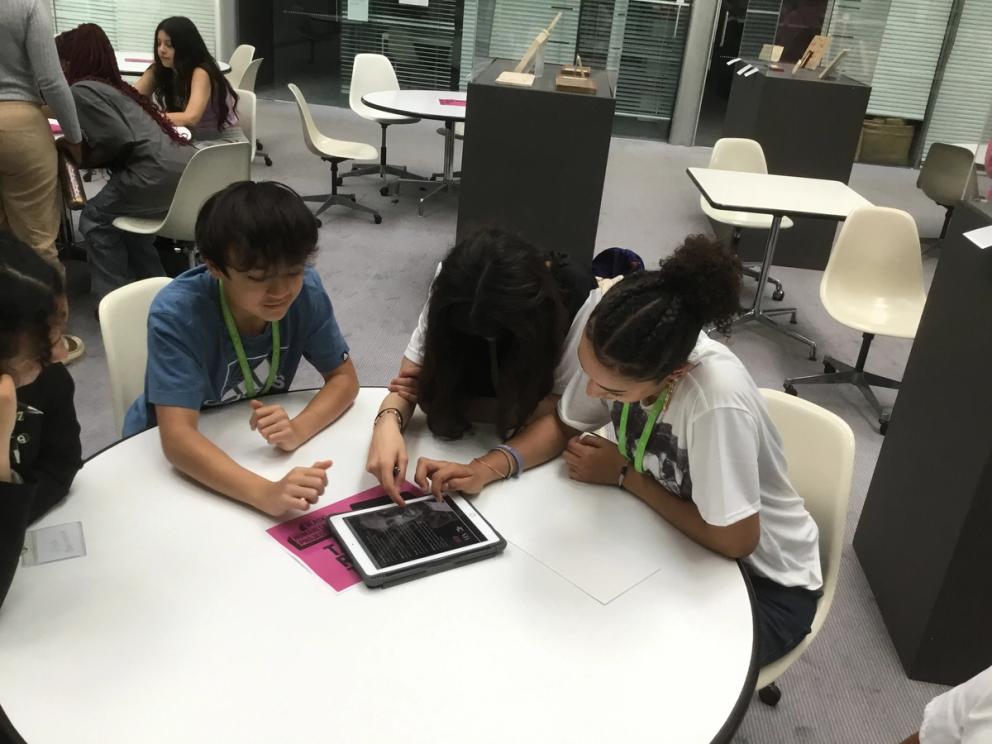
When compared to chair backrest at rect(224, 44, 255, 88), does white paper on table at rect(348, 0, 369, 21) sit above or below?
above

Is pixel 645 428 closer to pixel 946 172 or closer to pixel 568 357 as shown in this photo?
pixel 568 357

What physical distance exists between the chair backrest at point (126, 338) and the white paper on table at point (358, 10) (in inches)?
274

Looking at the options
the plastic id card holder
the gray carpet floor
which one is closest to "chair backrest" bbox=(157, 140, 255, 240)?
the gray carpet floor

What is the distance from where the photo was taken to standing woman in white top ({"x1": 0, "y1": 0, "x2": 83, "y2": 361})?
295 centimetres

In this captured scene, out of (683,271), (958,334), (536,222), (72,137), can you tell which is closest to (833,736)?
(958,334)

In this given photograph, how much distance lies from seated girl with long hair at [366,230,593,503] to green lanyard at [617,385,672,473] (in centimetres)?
19

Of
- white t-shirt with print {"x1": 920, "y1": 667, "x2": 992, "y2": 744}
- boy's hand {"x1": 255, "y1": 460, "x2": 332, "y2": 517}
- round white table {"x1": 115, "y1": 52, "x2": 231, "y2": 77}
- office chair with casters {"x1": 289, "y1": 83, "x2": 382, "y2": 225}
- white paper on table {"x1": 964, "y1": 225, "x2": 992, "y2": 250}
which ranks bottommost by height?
office chair with casters {"x1": 289, "y1": 83, "x2": 382, "y2": 225}

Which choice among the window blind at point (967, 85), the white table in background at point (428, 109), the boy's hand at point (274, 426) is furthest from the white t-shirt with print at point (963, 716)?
the window blind at point (967, 85)

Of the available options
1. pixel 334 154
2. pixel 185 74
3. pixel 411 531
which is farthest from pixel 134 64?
pixel 411 531

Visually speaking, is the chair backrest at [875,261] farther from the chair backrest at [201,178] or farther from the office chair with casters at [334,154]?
the office chair with casters at [334,154]

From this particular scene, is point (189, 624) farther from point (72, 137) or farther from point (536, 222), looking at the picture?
point (536, 222)

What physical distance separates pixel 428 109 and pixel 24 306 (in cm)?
423

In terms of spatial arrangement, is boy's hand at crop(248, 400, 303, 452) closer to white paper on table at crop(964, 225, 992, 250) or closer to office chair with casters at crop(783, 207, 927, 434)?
white paper on table at crop(964, 225, 992, 250)

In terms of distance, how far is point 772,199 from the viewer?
3.66 m
